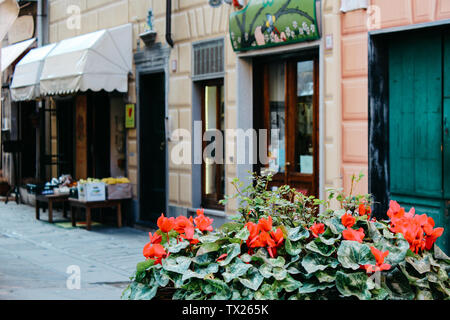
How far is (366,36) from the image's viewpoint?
24.6 feet

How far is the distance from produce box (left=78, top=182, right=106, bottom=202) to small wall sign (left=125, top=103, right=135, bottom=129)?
1.40m

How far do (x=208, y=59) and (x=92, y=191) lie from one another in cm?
326

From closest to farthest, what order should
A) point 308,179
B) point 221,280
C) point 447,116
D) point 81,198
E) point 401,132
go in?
point 221,280 → point 447,116 → point 401,132 → point 308,179 → point 81,198

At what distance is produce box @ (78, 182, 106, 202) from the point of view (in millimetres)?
11359

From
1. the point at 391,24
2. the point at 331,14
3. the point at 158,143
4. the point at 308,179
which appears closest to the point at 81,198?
the point at 158,143

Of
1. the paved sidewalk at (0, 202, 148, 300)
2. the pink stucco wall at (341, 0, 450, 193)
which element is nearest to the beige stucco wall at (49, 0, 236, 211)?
the paved sidewalk at (0, 202, 148, 300)

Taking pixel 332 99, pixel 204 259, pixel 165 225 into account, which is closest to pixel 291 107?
pixel 332 99

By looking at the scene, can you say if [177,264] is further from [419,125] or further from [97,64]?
[97,64]

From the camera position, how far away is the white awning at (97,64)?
1155 centimetres

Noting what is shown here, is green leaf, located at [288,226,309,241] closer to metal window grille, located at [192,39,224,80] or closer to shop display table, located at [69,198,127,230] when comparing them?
metal window grille, located at [192,39,224,80]

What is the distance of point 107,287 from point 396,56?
4.20 metres

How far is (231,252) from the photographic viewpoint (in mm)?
2906
